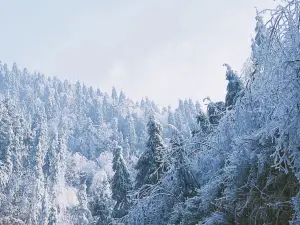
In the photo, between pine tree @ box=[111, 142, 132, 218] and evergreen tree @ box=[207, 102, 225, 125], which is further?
pine tree @ box=[111, 142, 132, 218]

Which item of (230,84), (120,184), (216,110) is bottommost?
(216,110)

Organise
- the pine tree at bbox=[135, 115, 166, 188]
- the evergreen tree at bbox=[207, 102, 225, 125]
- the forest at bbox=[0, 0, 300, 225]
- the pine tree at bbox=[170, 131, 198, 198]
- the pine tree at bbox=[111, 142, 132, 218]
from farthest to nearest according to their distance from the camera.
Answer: the pine tree at bbox=[111, 142, 132, 218]
the pine tree at bbox=[135, 115, 166, 188]
the evergreen tree at bbox=[207, 102, 225, 125]
the pine tree at bbox=[170, 131, 198, 198]
the forest at bbox=[0, 0, 300, 225]

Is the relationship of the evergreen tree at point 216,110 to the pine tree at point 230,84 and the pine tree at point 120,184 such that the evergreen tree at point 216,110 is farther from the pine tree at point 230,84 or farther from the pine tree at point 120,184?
the pine tree at point 120,184

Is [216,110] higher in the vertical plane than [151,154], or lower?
lower

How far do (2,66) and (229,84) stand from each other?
16671cm

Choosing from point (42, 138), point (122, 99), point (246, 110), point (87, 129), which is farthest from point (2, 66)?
point (246, 110)

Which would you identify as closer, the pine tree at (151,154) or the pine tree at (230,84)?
the pine tree at (230,84)

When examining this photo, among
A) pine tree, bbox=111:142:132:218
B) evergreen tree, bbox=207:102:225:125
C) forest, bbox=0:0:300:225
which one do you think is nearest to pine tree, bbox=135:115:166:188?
forest, bbox=0:0:300:225

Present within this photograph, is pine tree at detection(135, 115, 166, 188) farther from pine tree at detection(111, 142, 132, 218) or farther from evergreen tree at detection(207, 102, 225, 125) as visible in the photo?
evergreen tree at detection(207, 102, 225, 125)

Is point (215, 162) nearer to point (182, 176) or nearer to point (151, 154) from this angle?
point (182, 176)

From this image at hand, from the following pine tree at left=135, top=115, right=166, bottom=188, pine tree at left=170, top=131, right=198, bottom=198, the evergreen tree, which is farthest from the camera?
pine tree at left=135, top=115, right=166, bottom=188

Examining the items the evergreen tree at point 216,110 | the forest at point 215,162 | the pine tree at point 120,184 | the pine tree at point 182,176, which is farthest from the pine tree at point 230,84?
the pine tree at point 120,184

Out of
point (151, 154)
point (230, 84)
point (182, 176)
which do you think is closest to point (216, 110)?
point (182, 176)

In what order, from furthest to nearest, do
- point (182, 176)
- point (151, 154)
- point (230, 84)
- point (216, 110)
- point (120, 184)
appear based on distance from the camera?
point (120, 184), point (151, 154), point (230, 84), point (216, 110), point (182, 176)
